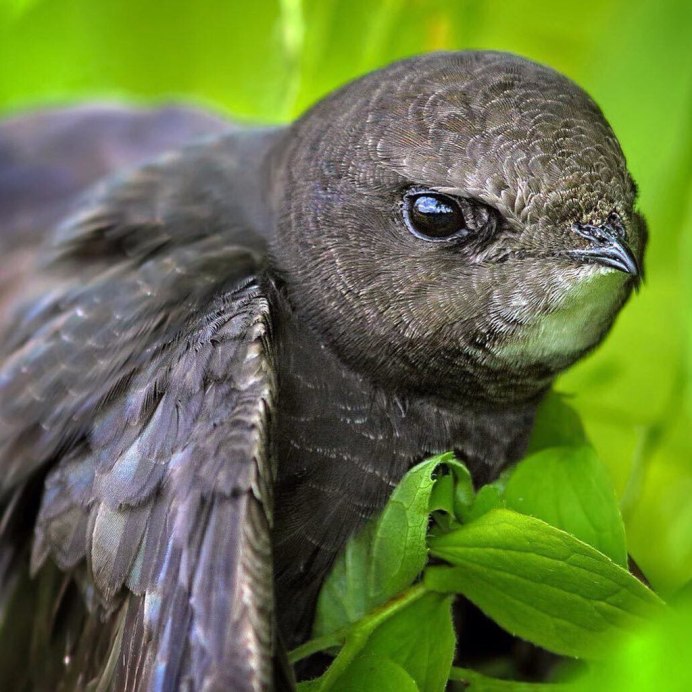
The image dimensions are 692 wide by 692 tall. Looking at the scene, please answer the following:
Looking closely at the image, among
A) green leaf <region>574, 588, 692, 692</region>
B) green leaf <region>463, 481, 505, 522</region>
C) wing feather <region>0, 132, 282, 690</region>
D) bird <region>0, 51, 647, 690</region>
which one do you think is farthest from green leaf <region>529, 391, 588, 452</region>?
green leaf <region>574, 588, 692, 692</region>

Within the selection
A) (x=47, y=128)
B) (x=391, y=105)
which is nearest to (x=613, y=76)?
(x=391, y=105)

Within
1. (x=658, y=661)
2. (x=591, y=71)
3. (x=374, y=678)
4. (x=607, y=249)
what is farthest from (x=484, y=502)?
(x=591, y=71)

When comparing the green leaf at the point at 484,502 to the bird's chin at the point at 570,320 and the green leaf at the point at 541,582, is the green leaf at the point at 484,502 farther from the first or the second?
the bird's chin at the point at 570,320

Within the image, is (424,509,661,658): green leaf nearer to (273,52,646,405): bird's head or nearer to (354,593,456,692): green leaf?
(354,593,456,692): green leaf

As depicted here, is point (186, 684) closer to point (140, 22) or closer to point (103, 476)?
point (103, 476)

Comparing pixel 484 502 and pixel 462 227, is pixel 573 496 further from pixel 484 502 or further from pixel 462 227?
pixel 462 227
